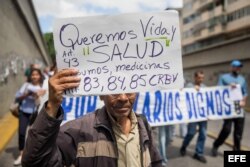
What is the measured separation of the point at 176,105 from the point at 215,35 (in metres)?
47.4

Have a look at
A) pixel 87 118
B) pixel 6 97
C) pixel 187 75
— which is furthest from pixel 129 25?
pixel 187 75

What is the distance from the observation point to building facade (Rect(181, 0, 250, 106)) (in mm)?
24769

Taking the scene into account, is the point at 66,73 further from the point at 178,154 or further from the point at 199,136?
the point at 178,154

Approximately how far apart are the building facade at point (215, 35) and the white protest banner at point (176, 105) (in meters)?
14.0

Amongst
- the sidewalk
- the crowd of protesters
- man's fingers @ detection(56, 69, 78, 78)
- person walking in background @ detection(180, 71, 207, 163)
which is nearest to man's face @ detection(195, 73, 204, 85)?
person walking in background @ detection(180, 71, 207, 163)

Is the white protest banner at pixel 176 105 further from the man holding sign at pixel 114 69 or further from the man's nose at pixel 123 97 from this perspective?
the man holding sign at pixel 114 69

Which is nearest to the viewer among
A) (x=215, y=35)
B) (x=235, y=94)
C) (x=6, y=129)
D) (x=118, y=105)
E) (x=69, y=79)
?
(x=69, y=79)

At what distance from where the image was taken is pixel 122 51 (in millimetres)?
2414

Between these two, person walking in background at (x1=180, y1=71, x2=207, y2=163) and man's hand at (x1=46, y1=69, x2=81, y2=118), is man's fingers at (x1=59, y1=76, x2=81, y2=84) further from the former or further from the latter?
person walking in background at (x1=180, y1=71, x2=207, y2=163)

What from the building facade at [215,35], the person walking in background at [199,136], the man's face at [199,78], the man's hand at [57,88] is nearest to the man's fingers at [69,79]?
the man's hand at [57,88]

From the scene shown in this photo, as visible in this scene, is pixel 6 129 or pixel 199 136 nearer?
pixel 199 136

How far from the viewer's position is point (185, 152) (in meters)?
8.16

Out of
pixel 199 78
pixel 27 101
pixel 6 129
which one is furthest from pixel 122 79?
Answer: pixel 6 129

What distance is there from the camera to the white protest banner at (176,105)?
24.8 ft
